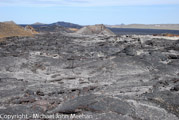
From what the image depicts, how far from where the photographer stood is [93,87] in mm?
10984

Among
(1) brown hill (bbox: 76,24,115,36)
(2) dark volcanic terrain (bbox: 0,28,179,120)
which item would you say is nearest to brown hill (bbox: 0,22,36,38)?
(1) brown hill (bbox: 76,24,115,36)

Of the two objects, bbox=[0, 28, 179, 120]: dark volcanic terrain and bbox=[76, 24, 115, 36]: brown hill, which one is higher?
bbox=[76, 24, 115, 36]: brown hill

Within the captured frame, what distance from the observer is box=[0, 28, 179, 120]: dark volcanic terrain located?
7.71 metres

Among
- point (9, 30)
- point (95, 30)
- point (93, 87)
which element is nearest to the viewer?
point (93, 87)

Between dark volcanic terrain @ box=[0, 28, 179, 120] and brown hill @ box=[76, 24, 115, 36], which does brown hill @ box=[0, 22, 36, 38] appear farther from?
dark volcanic terrain @ box=[0, 28, 179, 120]

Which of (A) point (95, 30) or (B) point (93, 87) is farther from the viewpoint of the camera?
(A) point (95, 30)

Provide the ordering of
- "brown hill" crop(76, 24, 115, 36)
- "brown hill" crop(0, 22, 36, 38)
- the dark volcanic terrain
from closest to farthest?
the dark volcanic terrain, "brown hill" crop(0, 22, 36, 38), "brown hill" crop(76, 24, 115, 36)

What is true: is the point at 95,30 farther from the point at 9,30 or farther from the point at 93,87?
the point at 93,87

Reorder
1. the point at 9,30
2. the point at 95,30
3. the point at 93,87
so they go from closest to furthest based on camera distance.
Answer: the point at 93,87
the point at 9,30
the point at 95,30

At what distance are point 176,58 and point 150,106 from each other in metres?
9.92

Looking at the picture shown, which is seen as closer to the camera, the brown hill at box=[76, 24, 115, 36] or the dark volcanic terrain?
the dark volcanic terrain

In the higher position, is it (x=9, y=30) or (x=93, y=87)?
(x=9, y=30)

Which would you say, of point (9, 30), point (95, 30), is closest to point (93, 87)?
point (9, 30)

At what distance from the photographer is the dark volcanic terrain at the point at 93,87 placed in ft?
25.3
